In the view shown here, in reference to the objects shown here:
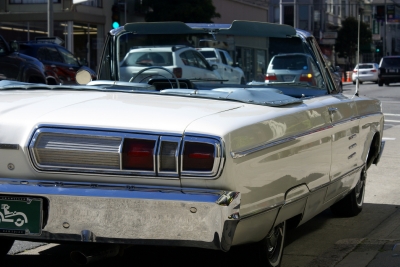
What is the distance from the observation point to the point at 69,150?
380cm

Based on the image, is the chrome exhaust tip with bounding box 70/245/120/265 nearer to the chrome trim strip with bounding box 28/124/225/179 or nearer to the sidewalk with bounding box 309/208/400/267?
the chrome trim strip with bounding box 28/124/225/179

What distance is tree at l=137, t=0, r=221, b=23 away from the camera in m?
37.6

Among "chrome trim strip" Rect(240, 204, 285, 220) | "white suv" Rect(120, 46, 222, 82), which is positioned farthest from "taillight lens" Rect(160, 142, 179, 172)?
"white suv" Rect(120, 46, 222, 82)

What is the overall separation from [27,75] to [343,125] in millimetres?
11867

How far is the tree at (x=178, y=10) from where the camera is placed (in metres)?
37.6

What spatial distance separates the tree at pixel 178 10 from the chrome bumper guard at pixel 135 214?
33991mm

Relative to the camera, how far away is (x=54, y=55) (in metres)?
21.0

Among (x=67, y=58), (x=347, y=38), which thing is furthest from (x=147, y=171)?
(x=347, y=38)

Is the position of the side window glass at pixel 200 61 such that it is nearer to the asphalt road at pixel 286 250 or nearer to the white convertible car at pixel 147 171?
the asphalt road at pixel 286 250

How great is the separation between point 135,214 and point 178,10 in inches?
1356

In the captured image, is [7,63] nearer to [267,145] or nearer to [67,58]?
[67,58]

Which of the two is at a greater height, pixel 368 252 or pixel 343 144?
pixel 343 144

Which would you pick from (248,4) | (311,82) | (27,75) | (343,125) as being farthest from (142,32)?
(248,4)

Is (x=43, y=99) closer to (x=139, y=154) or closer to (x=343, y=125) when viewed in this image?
(x=139, y=154)
